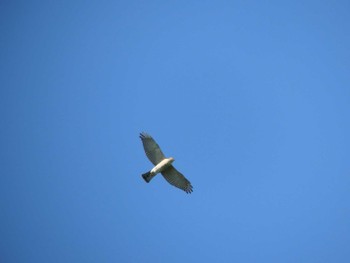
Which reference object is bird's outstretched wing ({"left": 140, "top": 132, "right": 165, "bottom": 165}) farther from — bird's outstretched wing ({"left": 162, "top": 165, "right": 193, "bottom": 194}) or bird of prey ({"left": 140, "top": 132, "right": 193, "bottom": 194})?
bird's outstretched wing ({"left": 162, "top": 165, "right": 193, "bottom": 194})

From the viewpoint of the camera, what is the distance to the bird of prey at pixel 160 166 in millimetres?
19031

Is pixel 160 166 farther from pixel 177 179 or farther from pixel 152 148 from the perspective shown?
pixel 177 179

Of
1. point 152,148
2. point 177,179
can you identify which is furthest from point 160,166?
point 177,179

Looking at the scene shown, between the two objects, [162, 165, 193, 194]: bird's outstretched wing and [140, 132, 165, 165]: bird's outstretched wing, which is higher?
[140, 132, 165, 165]: bird's outstretched wing

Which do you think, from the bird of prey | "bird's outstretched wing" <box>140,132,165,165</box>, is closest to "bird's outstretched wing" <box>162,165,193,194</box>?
the bird of prey

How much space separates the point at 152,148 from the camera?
19.4 metres

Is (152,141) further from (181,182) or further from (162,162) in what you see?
(181,182)

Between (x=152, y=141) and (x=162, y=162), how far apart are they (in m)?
1.13

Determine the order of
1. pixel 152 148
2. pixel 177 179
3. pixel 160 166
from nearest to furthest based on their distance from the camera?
pixel 160 166 < pixel 152 148 < pixel 177 179

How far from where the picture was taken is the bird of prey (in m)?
19.0

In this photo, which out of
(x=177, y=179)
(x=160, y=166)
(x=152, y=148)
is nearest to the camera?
(x=160, y=166)

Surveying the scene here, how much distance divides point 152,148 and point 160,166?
1.02 m

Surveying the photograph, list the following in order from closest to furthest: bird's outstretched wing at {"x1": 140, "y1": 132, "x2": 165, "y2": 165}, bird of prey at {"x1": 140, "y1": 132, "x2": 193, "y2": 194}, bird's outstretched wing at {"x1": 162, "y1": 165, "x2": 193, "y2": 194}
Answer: bird of prey at {"x1": 140, "y1": 132, "x2": 193, "y2": 194}
bird's outstretched wing at {"x1": 140, "y1": 132, "x2": 165, "y2": 165}
bird's outstretched wing at {"x1": 162, "y1": 165, "x2": 193, "y2": 194}

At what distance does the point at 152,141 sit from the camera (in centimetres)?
1920
